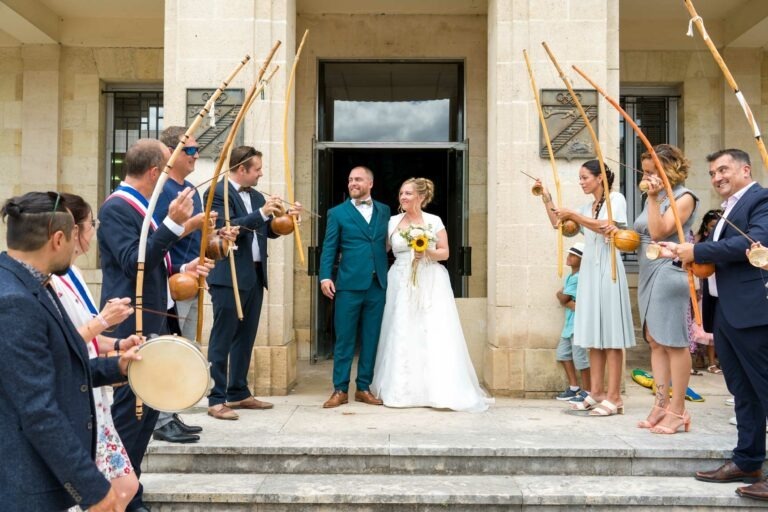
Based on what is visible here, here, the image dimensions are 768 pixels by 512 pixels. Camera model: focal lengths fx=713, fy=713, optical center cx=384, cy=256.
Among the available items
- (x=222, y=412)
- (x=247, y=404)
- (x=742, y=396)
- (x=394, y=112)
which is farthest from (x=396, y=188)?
(x=742, y=396)

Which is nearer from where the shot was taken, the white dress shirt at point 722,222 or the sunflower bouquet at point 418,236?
the white dress shirt at point 722,222

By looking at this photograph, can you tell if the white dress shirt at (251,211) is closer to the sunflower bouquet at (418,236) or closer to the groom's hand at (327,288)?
the groom's hand at (327,288)

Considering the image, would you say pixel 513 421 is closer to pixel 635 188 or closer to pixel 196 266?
pixel 196 266

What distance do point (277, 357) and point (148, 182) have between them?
3031 millimetres

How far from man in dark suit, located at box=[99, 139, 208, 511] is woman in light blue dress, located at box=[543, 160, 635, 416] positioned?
302 centimetres

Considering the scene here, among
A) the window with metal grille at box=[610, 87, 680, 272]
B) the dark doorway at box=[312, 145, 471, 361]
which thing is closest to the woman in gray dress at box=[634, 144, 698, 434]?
the dark doorway at box=[312, 145, 471, 361]

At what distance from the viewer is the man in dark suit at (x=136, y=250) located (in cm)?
349

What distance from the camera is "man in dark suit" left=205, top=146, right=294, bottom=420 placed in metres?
5.49

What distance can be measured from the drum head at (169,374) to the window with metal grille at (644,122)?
25.0 feet

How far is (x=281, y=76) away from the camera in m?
6.61

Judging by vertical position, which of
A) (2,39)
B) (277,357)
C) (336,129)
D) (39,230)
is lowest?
(277,357)

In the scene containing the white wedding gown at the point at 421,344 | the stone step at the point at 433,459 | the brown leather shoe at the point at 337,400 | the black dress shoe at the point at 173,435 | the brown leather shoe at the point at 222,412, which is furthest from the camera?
the white wedding gown at the point at 421,344

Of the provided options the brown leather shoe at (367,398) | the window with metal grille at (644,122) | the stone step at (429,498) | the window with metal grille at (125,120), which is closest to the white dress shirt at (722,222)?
the stone step at (429,498)

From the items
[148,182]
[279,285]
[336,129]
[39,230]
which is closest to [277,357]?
[279,285]
